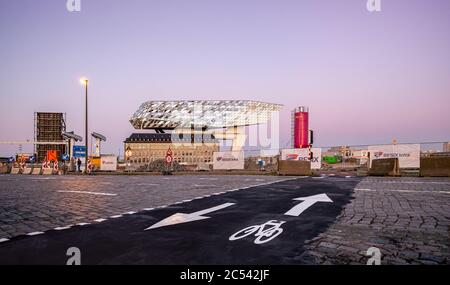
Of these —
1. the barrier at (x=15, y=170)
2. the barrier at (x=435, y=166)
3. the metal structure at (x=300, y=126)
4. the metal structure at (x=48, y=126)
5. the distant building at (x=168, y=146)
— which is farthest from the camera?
the distant building at (x=168, y=146)

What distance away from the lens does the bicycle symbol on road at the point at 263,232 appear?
4.11 meters

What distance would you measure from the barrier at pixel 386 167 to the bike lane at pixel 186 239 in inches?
540

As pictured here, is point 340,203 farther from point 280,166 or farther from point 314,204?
point 280,166

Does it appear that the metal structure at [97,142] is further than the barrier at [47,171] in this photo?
Yes

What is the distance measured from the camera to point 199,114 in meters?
142

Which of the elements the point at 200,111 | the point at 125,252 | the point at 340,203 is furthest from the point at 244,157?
the point at 200,111

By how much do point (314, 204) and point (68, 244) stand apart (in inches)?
218

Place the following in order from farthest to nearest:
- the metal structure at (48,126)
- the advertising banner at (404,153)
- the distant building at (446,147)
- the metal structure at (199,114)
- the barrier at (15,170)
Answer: the metal structure at (199,114), the metal structure at (48,126), the barrier at (15,170), the advertising banner at (404,153), the distant building at (446,147)

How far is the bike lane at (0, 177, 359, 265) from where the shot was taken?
11.0 ft

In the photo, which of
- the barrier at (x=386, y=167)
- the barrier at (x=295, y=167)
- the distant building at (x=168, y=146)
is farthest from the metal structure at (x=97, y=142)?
the distant building at (x=168, y=146)

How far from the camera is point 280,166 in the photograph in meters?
22.2

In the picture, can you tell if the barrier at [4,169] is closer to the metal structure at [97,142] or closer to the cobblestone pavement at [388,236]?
the metal structure at [97,142]

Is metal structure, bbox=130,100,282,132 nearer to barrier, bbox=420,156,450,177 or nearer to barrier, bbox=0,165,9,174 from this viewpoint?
barrier, bbox=0,165,9,174

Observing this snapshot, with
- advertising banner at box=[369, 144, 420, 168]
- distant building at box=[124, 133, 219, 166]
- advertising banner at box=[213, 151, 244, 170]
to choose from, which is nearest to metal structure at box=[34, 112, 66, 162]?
distant building at box=[124, 133, 219, 166]
